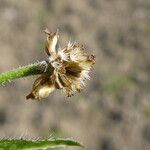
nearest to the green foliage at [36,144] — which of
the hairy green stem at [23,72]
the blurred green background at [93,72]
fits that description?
the hairy green stem at [23,72]

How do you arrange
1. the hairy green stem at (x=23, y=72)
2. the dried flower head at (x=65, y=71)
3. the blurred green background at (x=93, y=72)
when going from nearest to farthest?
the hairy green stem at (x=23, y=72), the dried flower head at (x=65, y=71), the blurred green background at (x=93, y=72)

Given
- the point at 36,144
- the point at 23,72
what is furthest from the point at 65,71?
the point at 36,144

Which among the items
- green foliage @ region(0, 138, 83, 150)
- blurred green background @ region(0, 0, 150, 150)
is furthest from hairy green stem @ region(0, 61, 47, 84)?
blurred green background @ region(0, 0, 150, 150)

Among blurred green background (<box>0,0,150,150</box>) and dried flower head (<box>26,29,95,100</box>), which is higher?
blurred green background (<box>0,0,150,150</box>)

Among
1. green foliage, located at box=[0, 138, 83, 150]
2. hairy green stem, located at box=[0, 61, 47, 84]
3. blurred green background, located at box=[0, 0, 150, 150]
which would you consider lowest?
green foliage, located at box=[0, 138, 83, 150]

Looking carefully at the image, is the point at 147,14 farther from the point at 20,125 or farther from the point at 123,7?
the point at 20,125

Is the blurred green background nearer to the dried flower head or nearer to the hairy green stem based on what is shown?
the dried flower head

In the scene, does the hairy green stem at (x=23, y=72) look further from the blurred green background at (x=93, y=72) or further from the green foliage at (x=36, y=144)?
the blurred green background at (x=93, y=72)

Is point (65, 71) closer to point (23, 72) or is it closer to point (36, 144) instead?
point (23, 72)

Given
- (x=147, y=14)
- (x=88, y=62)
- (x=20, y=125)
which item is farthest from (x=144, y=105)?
(x=88, y=62)
